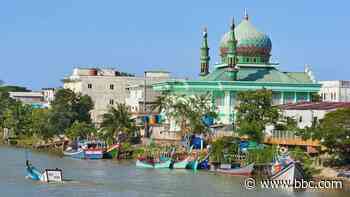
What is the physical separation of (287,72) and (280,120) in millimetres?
16187

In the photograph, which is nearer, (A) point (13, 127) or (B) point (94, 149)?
(B) point (94, 149)

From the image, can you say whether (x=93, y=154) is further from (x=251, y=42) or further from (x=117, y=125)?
(x=251, y=42)

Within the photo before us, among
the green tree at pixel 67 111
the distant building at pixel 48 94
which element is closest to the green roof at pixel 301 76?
the green tree at pixel 67 111

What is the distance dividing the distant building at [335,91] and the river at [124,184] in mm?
20261

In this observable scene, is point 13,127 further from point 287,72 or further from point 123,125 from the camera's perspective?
point 287,72

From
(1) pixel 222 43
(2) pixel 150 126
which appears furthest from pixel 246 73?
(2) pixel 150 126

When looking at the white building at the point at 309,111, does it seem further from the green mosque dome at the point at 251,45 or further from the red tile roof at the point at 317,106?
the green mosque dome at the point at 251,45

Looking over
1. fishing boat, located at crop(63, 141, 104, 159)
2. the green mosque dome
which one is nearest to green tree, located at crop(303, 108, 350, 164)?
fishing boat, located at crop(63, 141, 104, 159)

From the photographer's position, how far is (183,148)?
192 feet

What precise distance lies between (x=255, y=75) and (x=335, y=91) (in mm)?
7388

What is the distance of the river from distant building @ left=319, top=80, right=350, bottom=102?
66.5 feet

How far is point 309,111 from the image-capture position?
5450 centimetres

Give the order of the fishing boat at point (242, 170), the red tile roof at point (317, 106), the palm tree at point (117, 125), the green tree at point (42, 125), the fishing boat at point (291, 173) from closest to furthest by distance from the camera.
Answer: the fishing boat at point (291, 173), the fishing boat at point (242, 170), the red tile roof at point (317, 106), the palm tree at point (117, 125), the green tree at point (42, 125)

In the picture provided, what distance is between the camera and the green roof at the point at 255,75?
65562 mm
